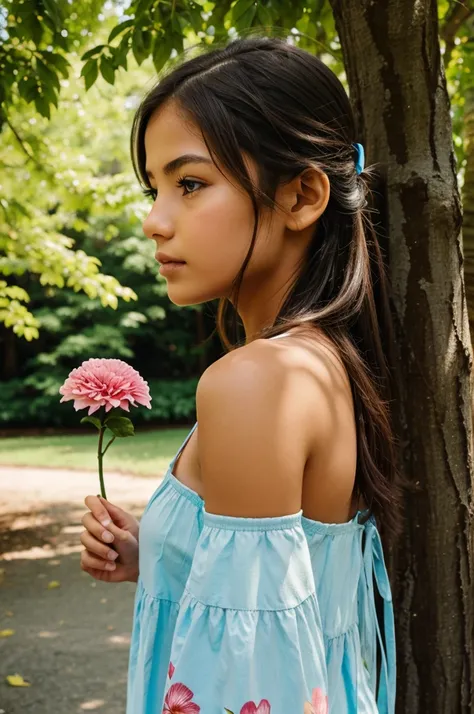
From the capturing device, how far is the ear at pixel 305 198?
1.41 m

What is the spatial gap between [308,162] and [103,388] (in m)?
0.54

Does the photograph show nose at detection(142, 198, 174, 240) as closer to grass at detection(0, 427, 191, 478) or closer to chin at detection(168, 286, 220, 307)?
chin at detection(168, 286, 220, 307)

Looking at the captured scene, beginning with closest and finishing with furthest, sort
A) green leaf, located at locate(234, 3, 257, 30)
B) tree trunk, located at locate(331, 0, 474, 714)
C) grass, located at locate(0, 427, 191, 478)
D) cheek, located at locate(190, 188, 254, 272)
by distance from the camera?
cheek, located at locate(190, 188, 254, 272) < tree trunk, located at locate(331, 0, 474, 714) < green leaf, located at locate(234, 3, 257, 30) < grass, located at locate(0, 427, 191, 478)

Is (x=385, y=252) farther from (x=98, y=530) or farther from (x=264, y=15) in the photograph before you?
(x=264, y=15)

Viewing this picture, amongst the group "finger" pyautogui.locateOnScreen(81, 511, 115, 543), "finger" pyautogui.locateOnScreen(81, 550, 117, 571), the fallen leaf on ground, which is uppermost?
"finger" pyautogui.locateOnScreen(81, 511, 115, 543)

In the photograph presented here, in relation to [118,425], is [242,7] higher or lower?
higher

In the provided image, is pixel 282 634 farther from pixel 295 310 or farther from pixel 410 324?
pixel 410 324

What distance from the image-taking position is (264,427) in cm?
110

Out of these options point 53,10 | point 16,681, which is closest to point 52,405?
point 16,681

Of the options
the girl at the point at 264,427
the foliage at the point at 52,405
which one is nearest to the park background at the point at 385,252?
the girl at the point at 264,427

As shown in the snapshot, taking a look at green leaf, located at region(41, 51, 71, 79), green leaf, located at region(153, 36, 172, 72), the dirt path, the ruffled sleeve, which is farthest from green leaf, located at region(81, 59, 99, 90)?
the dirt path

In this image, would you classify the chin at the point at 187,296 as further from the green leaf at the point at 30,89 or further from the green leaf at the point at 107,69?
the green leaf at the point at 30,89

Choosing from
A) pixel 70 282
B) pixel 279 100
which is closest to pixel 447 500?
pixel 279 100

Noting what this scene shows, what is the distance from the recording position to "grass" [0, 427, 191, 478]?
12.7m
